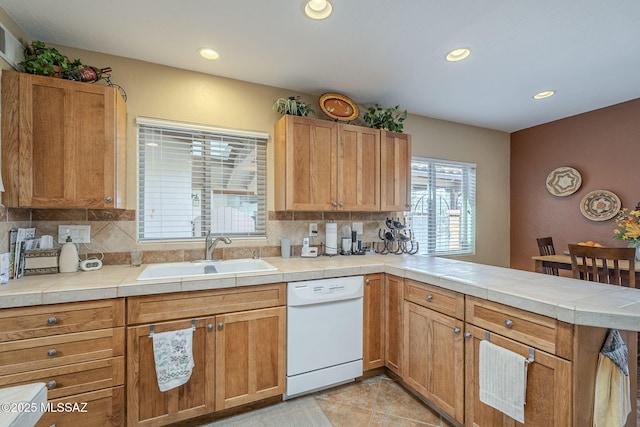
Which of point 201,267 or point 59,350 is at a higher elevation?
point 201,267

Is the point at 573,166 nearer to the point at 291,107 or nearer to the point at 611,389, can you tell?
the point at 611,389

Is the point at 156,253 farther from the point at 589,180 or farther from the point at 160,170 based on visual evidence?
the point at 589,180

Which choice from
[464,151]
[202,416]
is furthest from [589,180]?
[202,416]

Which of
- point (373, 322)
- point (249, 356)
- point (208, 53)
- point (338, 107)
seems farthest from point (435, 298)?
point (208, 53)

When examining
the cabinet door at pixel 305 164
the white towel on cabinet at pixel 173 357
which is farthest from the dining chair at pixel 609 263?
the white towel on cabinet at pixel 173 357

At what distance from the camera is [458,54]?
213 cm

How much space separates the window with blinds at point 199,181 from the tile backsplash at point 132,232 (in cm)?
8

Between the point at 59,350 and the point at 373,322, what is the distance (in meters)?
1.96

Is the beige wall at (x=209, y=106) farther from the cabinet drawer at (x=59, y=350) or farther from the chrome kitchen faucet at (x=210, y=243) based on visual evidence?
the cabinet drawer at (x=59, y=350)

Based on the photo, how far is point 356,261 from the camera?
239cm

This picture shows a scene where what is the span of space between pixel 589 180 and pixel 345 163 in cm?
298

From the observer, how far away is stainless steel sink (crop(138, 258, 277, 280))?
2053 mm

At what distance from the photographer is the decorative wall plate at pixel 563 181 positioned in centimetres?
336

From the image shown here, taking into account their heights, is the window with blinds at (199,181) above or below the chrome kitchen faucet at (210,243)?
above
